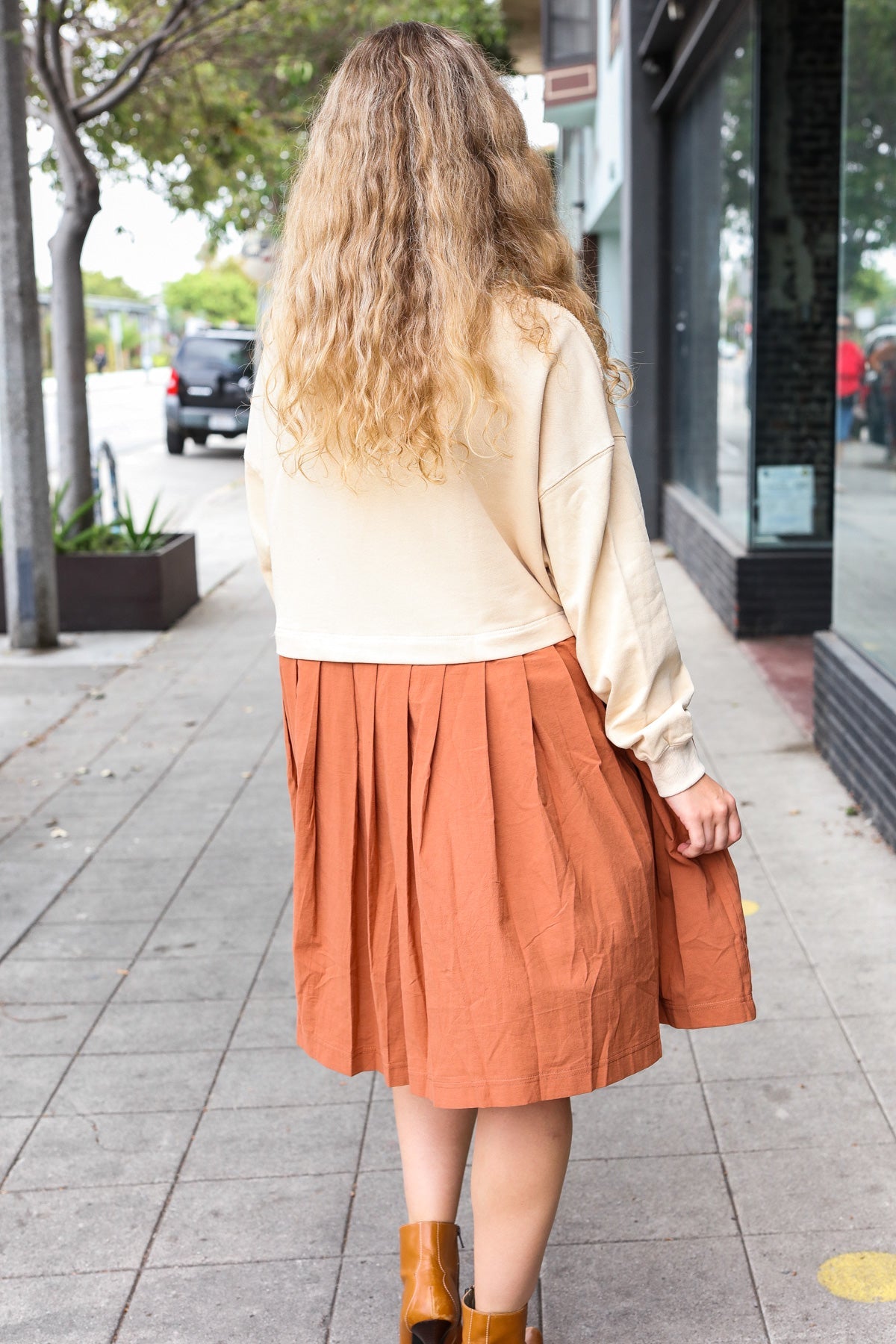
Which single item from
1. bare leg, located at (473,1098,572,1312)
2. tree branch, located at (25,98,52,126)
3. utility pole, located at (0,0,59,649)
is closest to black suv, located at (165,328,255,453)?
tree branch, located at (25,98,52,126)

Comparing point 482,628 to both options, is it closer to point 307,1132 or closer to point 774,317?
point 307,1132

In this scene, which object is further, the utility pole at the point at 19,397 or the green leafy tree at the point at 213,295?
the green leafy tree at the point at 213,295

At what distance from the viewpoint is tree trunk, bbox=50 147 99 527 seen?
31.3 feet

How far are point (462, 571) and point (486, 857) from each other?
1.22 ft

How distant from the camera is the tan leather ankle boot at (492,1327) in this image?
204 cm

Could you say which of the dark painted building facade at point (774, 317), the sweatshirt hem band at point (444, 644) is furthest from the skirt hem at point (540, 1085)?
the dark painted building facade at point (774, 317)

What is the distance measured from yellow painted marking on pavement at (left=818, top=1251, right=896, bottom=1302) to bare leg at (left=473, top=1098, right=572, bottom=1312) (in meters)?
0.69

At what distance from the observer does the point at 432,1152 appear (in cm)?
213

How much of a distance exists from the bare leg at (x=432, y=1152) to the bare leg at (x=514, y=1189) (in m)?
0.09

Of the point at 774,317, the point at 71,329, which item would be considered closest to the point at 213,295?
the point at 71,329

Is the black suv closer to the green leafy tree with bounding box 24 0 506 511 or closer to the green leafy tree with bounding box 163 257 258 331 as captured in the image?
the green leafy tree with bounding box 24 0 506 511

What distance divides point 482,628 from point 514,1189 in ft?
2.58

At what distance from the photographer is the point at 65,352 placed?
9578 mm

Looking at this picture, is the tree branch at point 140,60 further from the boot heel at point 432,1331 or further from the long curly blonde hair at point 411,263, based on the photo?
the boot heel at point 432,1331
